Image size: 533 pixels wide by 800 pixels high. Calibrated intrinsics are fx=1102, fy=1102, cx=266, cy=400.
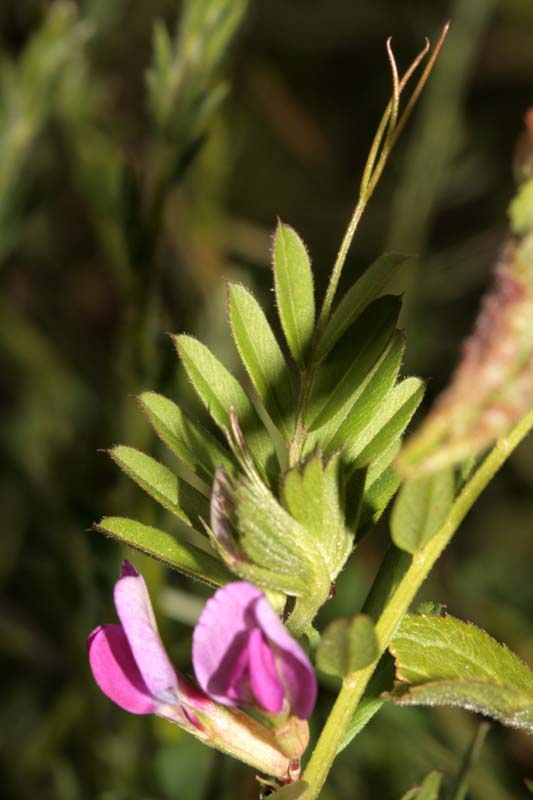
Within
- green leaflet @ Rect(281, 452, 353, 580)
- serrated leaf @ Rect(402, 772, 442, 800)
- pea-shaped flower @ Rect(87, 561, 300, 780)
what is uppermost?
green leaflet @ Rect(281, 452, 353, 580)

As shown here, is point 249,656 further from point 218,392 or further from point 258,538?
point 218,392

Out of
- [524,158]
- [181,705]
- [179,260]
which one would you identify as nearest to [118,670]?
[181,705]

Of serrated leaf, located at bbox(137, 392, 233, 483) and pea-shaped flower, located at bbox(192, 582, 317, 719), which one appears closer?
pea-shaped flower, located at bbox(192, 582, 317, 719)

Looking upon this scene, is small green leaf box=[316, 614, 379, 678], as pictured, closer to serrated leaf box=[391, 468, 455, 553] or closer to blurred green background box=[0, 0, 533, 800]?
serrated leaf box=[391, 468, 455, 553]

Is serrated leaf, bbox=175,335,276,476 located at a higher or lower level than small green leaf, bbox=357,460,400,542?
higher

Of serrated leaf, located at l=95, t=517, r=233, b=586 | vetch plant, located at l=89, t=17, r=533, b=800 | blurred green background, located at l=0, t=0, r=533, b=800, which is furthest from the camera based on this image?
blurred green background, located at l=0, t=0, r=533, b=800

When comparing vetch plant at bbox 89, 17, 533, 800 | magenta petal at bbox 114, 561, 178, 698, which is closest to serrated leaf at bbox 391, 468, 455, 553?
vetch plant at bbox 89, 17, 533, 800

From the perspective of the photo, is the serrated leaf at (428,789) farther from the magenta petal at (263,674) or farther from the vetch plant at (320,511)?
the magenta petal at (263,674)

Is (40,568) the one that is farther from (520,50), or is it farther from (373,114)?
(520,50)
